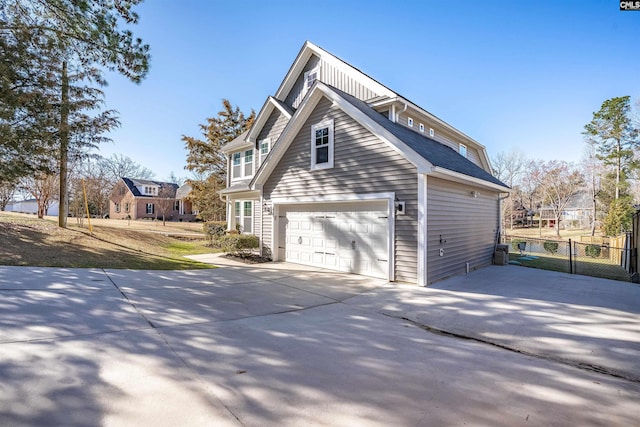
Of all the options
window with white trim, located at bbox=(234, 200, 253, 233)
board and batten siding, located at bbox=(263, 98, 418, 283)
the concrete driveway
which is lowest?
the concrete driveway

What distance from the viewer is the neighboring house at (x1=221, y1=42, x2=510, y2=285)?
8.37 meters

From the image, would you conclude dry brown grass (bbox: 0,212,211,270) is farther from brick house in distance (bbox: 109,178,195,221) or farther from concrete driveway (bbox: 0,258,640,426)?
brick house in distance (bbox: 109,178,195,221)

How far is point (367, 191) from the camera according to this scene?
9172mm

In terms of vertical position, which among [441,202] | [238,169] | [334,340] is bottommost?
[334,340]

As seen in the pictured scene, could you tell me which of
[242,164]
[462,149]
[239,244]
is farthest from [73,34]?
[462,149]

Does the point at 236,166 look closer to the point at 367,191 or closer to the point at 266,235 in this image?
the point at 266,235

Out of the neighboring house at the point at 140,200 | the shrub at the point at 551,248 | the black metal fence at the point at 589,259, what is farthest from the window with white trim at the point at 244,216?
the neighboring house at the point at 140,200

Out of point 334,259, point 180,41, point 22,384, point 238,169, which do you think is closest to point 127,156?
point 238,169

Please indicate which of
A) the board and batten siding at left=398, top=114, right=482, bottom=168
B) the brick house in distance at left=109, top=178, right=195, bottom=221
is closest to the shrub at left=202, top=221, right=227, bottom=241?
the board and batten siding at left=398, top=114, right=482, bottom=168

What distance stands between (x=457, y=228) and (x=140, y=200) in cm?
4069

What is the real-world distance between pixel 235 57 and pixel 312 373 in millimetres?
13857

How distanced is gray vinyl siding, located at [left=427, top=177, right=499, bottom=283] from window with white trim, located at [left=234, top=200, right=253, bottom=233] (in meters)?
9.89

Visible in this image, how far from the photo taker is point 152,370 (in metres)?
3.32

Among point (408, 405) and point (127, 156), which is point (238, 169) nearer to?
point (408, 405)
